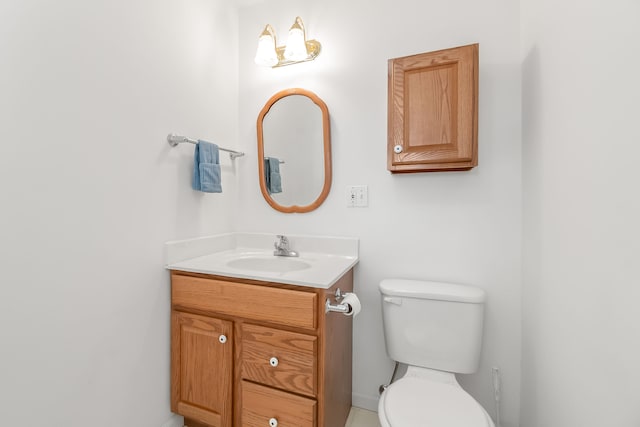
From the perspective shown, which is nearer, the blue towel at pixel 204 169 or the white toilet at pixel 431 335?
the white toilet at pixel 431 335

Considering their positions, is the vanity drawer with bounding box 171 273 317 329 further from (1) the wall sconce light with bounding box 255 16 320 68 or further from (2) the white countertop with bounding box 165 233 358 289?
(1) the wall sconce light with bounding box 255 16 320 68

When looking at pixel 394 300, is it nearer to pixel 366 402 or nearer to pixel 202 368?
pixel 366 402

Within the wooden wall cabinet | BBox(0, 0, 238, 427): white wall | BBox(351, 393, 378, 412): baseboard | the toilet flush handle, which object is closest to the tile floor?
BBox(351, 393, 378, 412): baseboard

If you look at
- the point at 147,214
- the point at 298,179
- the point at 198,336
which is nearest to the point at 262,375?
the point at 198,336

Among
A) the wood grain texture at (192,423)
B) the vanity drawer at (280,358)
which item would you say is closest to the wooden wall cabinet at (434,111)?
the vanity drawer at (280,358)

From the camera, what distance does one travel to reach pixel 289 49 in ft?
5.08

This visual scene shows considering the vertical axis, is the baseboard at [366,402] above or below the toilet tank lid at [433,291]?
below

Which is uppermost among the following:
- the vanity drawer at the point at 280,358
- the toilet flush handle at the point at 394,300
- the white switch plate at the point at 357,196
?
the white switch plate at the point at 357,196

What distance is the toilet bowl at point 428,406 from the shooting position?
93 cm

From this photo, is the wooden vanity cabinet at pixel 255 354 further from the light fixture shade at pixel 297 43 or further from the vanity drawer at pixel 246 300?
the light fixture shade at pixel 297 43

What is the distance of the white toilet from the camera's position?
1.11 metres

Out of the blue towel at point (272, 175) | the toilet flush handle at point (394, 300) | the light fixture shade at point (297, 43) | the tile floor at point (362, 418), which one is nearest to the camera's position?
the toilet flush handle at point (394, 300)

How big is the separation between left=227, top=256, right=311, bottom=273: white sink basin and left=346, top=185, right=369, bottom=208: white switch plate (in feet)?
1.45

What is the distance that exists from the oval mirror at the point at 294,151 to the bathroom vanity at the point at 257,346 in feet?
1.51
